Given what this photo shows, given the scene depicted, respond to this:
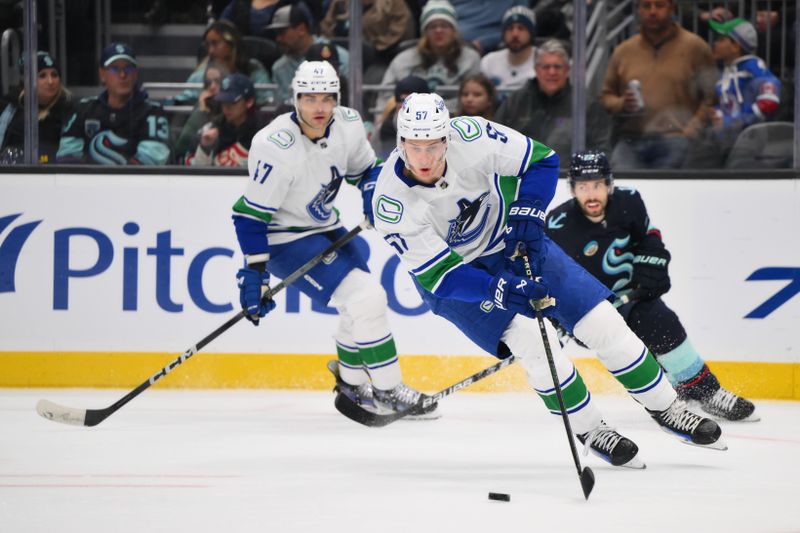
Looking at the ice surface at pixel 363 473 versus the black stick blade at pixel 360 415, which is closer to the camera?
the ice surface at pixel 363 473

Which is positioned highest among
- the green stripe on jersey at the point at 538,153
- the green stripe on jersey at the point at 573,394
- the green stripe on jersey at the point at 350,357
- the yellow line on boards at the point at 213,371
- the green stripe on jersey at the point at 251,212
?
the green stripe on jersey at the point at 538,153

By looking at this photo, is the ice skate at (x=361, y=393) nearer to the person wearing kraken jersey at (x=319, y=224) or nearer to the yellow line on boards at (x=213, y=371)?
the person wearing kraken jersey at (x=319, y=224)

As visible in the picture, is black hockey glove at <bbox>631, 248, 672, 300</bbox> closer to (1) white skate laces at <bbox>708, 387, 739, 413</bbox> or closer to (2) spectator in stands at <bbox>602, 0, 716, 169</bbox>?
(1) white skate laces at <bbox>708, 387, 739, 413</bbox>


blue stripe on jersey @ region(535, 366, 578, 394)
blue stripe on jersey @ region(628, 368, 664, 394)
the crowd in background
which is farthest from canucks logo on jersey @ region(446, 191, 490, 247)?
the crowd in background

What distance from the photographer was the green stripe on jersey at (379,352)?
4770 millimetres

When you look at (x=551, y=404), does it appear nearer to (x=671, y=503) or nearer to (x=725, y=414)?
(x=671, y=503)

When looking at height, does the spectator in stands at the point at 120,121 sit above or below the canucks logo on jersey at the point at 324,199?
above

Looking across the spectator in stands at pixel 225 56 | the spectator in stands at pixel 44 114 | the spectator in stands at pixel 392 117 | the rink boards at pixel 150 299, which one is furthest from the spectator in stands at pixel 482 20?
the spectator in stands at pixel 44 114

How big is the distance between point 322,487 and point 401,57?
2564mm

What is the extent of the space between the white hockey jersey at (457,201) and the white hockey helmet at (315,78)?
1044mm

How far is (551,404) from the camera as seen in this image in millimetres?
3709

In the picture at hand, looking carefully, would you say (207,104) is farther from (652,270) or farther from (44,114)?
(652,270)

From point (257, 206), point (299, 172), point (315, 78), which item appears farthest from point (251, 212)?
point (315, 78)

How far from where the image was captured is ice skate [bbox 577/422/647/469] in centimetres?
361
